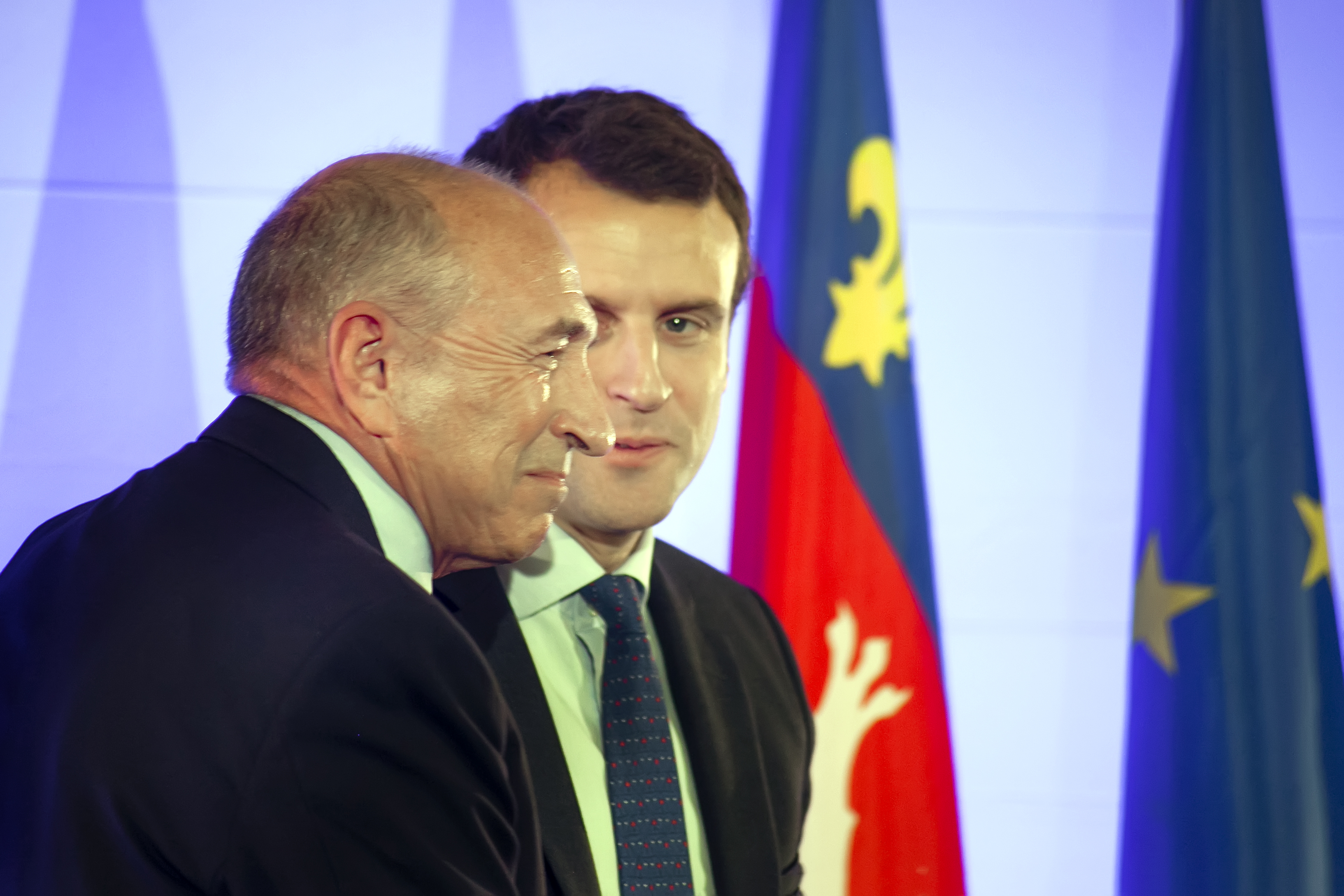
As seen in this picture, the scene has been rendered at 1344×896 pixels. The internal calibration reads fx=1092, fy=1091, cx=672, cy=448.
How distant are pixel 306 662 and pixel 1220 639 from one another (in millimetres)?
2093

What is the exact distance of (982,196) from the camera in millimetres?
2648

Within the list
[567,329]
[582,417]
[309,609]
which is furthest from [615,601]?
[309,609]

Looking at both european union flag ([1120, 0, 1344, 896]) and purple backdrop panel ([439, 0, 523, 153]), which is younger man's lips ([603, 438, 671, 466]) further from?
european union flag ([1120, 0, 1344, 896])

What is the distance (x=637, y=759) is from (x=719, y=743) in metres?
0.15

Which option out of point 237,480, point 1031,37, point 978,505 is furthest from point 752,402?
point 237,480

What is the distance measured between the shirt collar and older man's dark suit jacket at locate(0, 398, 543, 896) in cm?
58

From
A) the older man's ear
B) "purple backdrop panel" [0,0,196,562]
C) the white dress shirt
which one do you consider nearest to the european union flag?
the white dress shirt

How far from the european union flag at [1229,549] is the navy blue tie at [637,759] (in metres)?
1.37

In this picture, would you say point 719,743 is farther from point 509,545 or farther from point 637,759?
point 509,545

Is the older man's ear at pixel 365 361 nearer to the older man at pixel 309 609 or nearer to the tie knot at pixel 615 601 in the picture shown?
the older man at pixel 309 609

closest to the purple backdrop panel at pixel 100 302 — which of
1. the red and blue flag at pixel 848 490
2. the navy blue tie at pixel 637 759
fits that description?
the red and blue flag at pixel 848 490

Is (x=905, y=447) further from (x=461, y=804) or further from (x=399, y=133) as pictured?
(x=461, y=804)

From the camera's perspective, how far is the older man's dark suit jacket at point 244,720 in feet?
2.21

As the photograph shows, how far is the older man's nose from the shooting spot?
108cm
